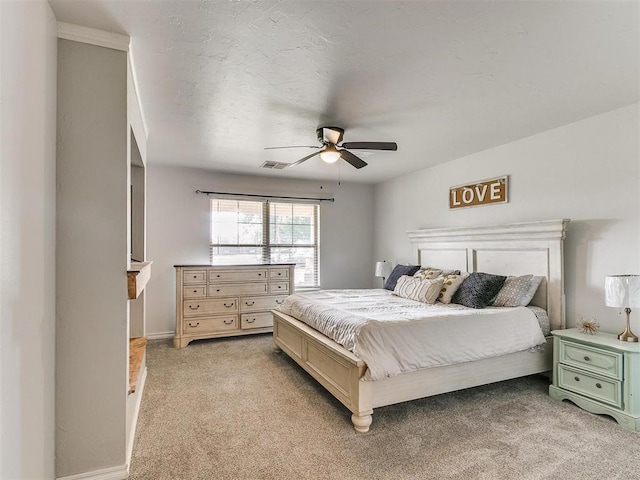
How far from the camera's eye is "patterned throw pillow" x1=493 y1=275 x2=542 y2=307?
334 centimetres

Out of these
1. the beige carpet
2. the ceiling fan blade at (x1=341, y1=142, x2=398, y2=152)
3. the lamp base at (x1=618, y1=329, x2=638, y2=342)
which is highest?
the ceiling fan blade at (x1=341, y1=142, x2=398, y2=152)

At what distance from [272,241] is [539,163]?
12.4ft

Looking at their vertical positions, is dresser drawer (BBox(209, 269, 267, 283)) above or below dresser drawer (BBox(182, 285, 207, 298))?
above

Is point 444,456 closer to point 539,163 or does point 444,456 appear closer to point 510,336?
point 510,336

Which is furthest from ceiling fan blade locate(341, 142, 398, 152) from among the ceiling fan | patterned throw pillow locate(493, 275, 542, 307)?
patterned throw pillow locate(493, 275, 542, 307)

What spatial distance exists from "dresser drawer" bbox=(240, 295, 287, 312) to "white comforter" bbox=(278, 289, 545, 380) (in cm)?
158

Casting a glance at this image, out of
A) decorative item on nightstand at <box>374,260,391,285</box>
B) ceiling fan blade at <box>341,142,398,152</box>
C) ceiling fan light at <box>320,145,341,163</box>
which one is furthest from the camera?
decorative item on nightstand at <box>374,260,391,285</box>

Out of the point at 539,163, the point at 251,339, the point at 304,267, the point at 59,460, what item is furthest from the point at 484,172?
the point at 59,460

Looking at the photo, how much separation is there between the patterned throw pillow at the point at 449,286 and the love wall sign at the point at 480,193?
974 millimetres

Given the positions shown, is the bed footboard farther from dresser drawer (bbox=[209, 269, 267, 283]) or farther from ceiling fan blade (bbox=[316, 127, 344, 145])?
ceiling fan blade (bbox=[316, 127, 344, 145])

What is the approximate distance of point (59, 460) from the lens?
1.80 metres

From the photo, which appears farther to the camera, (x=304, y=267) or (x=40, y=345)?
(x=304, y=267)

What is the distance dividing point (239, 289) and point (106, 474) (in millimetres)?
3031

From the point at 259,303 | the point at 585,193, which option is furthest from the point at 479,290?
the point at 259,303
